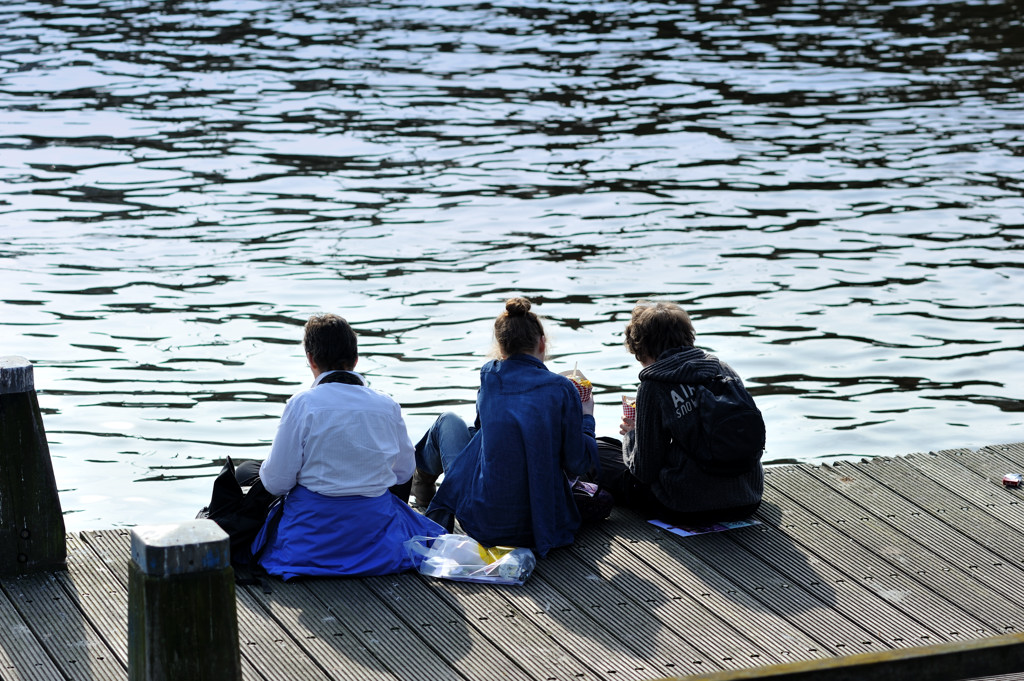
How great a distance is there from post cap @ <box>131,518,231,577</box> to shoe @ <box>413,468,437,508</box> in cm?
285

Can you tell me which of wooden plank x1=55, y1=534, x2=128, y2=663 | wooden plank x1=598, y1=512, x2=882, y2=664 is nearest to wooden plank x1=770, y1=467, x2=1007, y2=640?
wooden plank x1=598, y1=512, x2=882, y2=664

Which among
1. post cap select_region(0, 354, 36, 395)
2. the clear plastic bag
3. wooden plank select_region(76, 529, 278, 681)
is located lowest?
the clear plastic bag

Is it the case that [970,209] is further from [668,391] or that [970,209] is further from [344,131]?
[668,391]

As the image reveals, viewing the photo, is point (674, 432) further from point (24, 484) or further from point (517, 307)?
point (24, 484)

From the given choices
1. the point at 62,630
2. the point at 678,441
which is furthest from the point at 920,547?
the point at 62,630

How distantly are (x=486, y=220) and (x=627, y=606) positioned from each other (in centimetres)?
893

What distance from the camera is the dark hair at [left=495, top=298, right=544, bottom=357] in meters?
5.99

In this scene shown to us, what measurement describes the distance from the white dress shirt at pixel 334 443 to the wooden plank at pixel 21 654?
44.7 inches

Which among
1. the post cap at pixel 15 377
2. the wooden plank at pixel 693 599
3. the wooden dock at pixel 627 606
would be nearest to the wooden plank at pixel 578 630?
the wooden dock at pixel 627 606

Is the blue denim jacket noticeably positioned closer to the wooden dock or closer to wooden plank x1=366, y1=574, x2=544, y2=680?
the wooden dock

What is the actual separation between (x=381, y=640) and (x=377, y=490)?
0.87 metres

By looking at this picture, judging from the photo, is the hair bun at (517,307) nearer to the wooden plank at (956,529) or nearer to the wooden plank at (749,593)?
the wooden plank at (749,593)

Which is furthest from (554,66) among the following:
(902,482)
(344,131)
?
(902,482)

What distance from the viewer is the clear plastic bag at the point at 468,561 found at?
5586 millimetres
